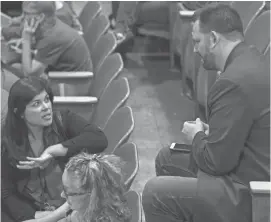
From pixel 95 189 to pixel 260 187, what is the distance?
1.60ft

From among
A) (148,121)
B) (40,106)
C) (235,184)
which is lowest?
(148,121)

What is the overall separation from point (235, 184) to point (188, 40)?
1754 millimetres

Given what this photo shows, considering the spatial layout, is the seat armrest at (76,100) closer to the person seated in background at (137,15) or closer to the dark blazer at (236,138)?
the dark blazer at (236,138)

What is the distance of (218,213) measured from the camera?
1695 millimetres

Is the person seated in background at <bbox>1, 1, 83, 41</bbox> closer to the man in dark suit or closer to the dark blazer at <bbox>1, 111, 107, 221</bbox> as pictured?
the dark blazer at <bbox>1, 111, 107, 221</bbox>

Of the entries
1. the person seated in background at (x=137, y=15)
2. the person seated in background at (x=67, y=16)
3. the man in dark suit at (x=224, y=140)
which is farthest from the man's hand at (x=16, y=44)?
the man in dark suit at (x=224, y=140)

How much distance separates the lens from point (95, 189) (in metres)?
1.36

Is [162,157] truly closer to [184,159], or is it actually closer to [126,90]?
[184,159]

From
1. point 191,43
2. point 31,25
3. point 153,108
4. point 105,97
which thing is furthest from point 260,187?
point 153,108

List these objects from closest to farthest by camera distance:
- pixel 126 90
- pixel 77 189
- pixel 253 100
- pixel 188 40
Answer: pixel 77 189, pixel 253 100, pixel 126 90, pixel 188 40

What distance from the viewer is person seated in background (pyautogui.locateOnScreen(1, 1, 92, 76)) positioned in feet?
9.10

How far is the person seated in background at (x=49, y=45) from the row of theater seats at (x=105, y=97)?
0.11 metres

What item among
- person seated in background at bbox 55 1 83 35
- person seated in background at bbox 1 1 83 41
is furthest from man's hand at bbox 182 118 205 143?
person seated in background at bbox 55 1 83 35

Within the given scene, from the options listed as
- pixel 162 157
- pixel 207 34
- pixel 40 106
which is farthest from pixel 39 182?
pixel 207 34
